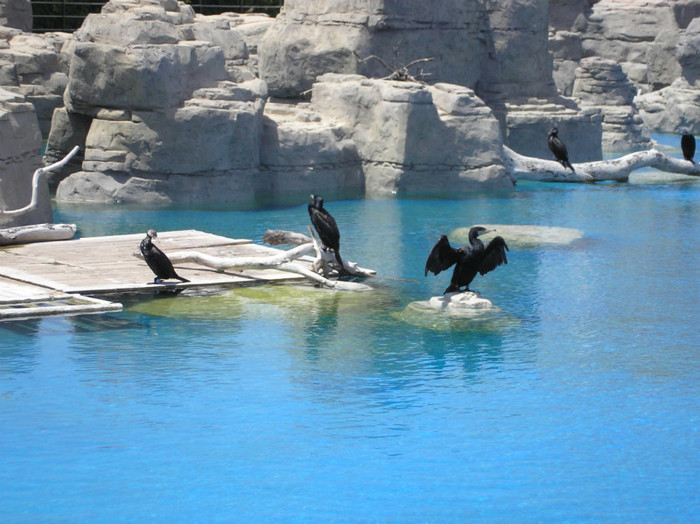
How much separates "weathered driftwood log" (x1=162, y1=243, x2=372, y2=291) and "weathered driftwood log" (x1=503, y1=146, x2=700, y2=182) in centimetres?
886

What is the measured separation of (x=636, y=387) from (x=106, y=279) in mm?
5016

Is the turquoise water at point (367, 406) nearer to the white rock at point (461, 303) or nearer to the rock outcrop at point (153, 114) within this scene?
the white rock at point (461, 303)

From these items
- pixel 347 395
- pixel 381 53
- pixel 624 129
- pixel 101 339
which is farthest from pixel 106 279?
pixel 624 129

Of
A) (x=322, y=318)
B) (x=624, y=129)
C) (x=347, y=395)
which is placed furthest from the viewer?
(x=624, y=129)

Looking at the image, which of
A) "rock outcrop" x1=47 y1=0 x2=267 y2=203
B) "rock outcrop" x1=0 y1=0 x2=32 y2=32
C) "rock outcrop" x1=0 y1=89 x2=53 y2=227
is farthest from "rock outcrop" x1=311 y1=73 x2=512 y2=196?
"rock outcrop" x1=0 y1=0 x2=32 y2=32

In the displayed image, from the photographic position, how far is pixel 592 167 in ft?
66.4

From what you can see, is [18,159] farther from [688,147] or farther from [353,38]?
[688,147]

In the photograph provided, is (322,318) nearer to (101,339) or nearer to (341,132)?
(101,339)

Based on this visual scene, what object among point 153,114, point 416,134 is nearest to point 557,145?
point 416,134

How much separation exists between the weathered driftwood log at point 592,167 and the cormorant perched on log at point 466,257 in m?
9.50

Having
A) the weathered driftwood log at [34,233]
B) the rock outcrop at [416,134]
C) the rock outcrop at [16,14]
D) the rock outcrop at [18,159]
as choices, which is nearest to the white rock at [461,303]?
the weathered driftwood log at [34,233]

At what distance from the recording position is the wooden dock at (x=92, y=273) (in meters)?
9.59

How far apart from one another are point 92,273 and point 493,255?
387cm

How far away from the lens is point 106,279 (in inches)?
416
